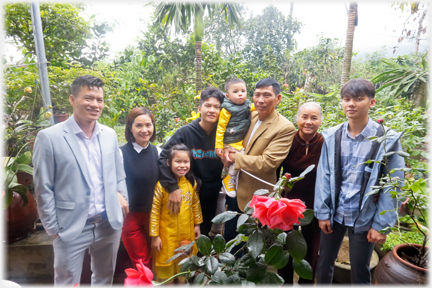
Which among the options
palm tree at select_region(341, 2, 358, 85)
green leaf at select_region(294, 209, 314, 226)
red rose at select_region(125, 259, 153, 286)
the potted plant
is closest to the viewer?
red rose at select_region(125, 259, 153, 286)

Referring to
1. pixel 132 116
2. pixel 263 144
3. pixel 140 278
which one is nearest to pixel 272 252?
pixel 140 278

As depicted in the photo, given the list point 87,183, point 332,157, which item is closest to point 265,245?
point 332,157

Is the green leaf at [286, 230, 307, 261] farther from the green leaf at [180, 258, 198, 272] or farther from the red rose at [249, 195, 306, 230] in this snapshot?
the green leaf at [180, 258, 198, 272]

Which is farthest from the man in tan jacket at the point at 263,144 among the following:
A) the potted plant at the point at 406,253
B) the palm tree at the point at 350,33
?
the palm tree at the point at 350,33

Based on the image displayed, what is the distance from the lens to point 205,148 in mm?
1984

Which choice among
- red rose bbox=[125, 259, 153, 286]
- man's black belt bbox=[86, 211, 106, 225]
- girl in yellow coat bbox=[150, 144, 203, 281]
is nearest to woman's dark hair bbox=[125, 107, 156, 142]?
girl in yellow coat bbox=[150, 144, 203, 281]

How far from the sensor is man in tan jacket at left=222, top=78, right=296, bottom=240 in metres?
1.73

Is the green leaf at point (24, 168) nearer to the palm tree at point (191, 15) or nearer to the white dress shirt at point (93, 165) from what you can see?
the white dress shirt at point (93, 165)

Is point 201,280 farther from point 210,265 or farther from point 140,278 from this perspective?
point 140,278

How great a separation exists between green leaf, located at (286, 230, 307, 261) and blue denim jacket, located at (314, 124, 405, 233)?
2.78ft

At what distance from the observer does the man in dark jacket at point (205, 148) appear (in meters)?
1.92

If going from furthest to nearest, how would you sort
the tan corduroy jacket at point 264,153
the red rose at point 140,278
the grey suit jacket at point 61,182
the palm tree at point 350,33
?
1. the palm tree at point 350,33
2. the tan corduroy jacket at point 264,153
3. the grey suit jacket at point 61,182
4. the red rose at point 140,278

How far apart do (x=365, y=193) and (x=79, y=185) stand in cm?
160

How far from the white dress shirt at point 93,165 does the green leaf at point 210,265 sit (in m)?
1.00
